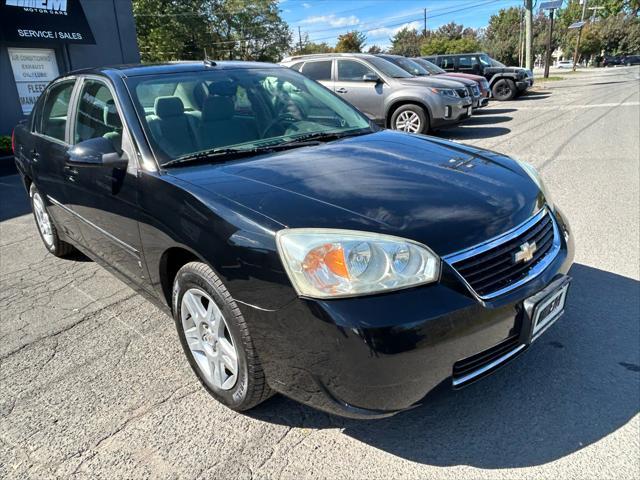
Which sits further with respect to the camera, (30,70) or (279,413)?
(30,70)

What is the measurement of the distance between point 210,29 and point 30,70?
39.3m

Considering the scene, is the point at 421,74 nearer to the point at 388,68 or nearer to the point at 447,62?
the point at 388,68

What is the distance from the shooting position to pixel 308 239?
1.81 meters

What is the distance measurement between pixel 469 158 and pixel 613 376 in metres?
1.39

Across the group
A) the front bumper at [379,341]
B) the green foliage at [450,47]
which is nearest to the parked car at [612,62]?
the green foliage at [450,47]

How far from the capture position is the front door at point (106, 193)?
8.69 feet

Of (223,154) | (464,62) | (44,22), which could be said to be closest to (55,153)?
(223,154)

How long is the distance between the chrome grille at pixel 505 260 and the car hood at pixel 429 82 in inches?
329

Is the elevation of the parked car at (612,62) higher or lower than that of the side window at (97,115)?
higher

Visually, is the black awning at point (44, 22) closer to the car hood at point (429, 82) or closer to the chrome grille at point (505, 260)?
the car hood at point (429, 82)

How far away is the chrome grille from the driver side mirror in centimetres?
186

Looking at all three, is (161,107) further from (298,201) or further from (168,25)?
(168,25)

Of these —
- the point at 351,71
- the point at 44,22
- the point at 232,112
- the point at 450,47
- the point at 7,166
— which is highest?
the point at 450,47

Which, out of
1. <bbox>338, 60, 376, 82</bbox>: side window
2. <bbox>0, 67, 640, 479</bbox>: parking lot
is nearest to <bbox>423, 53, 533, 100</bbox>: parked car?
<bbox>338, 60, 376, 82</bbox>: side window
